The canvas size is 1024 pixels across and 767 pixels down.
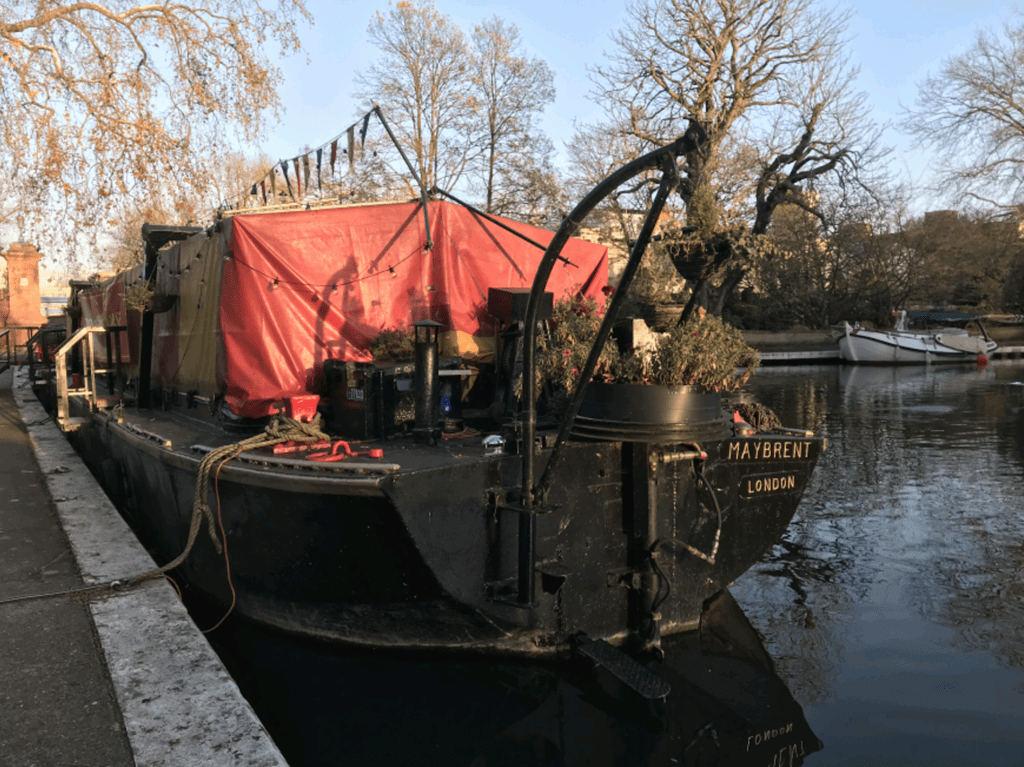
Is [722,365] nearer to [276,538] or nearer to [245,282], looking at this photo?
[276,538]

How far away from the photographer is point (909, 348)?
33.3 metres

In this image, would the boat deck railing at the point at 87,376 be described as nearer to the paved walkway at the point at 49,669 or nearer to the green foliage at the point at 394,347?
the paved walkway at the point at 49,669

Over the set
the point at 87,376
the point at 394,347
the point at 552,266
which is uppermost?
the point at 552,266

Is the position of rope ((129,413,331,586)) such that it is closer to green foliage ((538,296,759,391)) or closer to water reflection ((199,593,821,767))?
water reflection ((199,593,821,767))

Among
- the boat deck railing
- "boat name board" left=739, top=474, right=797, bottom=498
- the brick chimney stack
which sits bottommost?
"boat name board" left=739, top=474, right=797, bottom=498

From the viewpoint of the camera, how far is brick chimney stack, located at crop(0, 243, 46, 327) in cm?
3112

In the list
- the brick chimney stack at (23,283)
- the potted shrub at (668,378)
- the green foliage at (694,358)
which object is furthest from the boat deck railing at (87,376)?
the brick chimney stack at (23,283)

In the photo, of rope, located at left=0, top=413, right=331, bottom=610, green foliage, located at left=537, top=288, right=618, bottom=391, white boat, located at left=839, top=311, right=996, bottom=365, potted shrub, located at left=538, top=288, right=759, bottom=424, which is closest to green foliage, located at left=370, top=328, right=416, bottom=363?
rope, located at left=0, top=413, right=331, bottom=610

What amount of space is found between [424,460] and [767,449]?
2.40 m

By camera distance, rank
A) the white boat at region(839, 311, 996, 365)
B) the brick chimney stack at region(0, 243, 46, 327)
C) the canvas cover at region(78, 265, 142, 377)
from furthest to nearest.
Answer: the white boat at region(839, 311, 996, 365) → the brick chimney stack at region(0, 243, 46, 327) → the canvas cover at region(78, 265, 142, 377)

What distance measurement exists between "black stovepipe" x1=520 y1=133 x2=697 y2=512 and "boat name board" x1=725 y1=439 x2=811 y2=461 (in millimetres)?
1587

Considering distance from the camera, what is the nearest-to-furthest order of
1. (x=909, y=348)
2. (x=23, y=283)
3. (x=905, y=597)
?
(x=905, y=597), (x=23, y=283), (x=909, y=348)

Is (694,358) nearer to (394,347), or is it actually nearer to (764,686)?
(764,686)

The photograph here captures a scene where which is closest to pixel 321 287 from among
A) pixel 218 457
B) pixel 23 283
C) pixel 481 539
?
pixel 218 457
